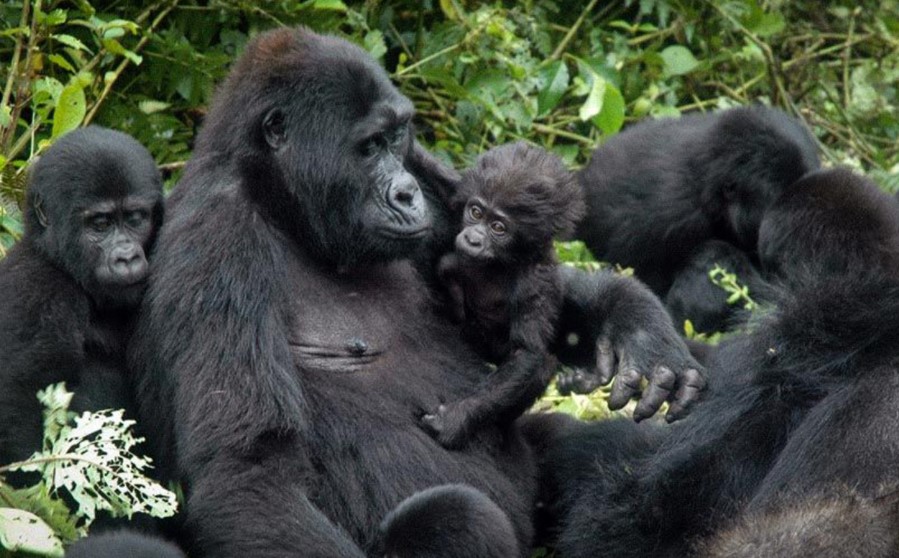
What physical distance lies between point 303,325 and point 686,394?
4.18 feet

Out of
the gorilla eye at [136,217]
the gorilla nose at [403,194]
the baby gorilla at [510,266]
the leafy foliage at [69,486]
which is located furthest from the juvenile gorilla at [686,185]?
the leafy foliage at [69,486]

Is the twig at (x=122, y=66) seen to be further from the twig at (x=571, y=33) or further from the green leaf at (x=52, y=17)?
the twig at (x=571, y=33)

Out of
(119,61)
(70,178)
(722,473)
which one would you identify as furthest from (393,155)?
(119,61)

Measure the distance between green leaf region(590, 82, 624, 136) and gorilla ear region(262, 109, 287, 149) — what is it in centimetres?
333

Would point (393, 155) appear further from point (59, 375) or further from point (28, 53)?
point (28, 53)

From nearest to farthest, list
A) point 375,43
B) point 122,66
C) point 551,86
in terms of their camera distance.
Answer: point 122,66 → point 375,43 → point 551,86

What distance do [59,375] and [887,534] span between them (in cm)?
246

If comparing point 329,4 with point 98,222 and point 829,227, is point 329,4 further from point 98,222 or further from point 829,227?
point 829,227

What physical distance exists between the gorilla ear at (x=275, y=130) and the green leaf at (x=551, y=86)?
10.2 ft

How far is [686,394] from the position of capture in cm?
496

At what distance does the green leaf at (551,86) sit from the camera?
773 centimetres

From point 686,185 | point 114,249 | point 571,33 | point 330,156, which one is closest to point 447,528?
point 330,156

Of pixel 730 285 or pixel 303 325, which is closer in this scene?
pixel 303 325

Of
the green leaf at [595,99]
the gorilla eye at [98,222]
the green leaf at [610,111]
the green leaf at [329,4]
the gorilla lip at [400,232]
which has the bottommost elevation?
the green leaf at [610,111]
